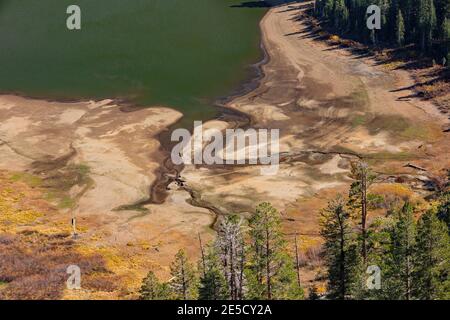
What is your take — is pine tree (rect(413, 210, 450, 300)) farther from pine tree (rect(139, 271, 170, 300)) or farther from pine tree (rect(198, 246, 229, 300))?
pine tree (rect(139, 271, 170, 300))

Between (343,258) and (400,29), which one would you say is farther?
(400,29)

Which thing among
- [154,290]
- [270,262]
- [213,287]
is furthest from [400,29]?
[154,290]

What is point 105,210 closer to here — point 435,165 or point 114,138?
point 114,138

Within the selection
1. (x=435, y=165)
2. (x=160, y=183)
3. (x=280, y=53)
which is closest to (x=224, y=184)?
(x=160, y=183)

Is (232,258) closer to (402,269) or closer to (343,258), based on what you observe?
(343,258)

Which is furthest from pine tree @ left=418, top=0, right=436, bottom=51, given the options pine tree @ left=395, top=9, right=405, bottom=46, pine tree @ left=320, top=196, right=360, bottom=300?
pine tree @ left=320, top=196, right=360, bottom=300

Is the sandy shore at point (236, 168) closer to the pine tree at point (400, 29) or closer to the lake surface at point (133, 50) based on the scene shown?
the lake surface at point (133, 50)
